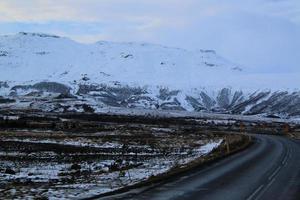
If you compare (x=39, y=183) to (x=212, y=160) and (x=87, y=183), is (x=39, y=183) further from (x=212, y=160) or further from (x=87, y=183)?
(x=212, y=160)

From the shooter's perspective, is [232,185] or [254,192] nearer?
[254,192]

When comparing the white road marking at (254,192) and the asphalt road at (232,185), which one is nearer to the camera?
the white road marking at (254,192)

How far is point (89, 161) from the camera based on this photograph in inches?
1431

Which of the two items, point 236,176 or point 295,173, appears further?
point 295,173

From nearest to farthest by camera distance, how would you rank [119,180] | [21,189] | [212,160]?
[21,189] < [119,180] < [212,160]

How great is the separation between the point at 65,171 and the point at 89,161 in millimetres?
6850

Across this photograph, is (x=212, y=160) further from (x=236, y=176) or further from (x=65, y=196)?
(x=65, y=196)

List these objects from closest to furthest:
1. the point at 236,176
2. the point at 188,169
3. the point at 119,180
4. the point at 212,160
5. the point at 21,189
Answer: the point at 21,189
the point at 119,180
the point at 236,176
the point at 188,169
the point at 212,160

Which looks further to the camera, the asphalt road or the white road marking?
the asphalt road

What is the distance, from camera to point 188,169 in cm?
2903

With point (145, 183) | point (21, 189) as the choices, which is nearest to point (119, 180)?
point (145, 183)

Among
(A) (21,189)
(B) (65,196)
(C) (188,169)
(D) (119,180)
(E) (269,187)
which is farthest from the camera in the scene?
(C) (188,169)

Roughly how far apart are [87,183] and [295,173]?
38.0 feet

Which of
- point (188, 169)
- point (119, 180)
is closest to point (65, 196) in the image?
point (119, 180)
